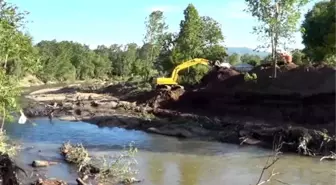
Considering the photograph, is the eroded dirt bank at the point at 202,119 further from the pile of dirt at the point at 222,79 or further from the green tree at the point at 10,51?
the green tree at the point at 10,51

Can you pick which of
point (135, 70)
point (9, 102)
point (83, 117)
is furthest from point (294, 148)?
point (135, 70)

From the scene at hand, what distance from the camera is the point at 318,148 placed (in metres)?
26.0

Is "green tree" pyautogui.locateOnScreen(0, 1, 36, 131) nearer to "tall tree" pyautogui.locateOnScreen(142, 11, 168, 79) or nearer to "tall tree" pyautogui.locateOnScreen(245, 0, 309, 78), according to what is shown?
"tall tree" pyautogui.locateOnScreen(245, 0, 309, 78)

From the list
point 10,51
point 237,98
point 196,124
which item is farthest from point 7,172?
point 237,98

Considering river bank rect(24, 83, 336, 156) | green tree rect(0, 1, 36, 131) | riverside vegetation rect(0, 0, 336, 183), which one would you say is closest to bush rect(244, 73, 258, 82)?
riverside vegetation rect(0, 0, 336, 183)

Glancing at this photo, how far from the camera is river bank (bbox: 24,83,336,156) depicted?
87.3ft

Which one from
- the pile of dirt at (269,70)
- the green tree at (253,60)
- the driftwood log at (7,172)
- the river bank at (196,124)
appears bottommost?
the river bank at (196,124)

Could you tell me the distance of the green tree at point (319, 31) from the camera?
49406 millimetres

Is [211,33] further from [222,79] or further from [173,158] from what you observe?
[173,158]

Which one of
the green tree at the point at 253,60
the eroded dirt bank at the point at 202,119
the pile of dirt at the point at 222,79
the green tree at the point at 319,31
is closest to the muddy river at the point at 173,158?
the eroded dirt bank at the point at 202,119

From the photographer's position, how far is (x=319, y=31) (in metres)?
57.3

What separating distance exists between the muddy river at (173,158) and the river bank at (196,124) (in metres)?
1.42

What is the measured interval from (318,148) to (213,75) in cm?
1992

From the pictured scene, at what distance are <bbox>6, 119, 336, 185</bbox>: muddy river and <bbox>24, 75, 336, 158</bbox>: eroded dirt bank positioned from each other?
1586 mm
